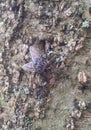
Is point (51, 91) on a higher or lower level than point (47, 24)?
lower

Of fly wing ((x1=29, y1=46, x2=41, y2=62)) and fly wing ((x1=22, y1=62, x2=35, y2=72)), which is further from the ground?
fly wing ((x1=29, y1=46, x2=41, y2=62))

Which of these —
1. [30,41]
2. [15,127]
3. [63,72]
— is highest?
[30,41]

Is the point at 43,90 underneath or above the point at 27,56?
underneath

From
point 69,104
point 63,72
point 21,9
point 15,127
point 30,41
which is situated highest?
point 21,9

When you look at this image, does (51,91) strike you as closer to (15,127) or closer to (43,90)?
(43,90)

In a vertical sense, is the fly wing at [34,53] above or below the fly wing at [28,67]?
above

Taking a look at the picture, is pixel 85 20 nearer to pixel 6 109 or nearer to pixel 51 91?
pixel 51 91

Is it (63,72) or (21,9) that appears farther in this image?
(21,9)

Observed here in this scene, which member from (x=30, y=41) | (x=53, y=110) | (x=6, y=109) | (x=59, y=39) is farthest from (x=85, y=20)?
(x=6, y=109)

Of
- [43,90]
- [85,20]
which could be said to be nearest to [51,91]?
[43,90]
